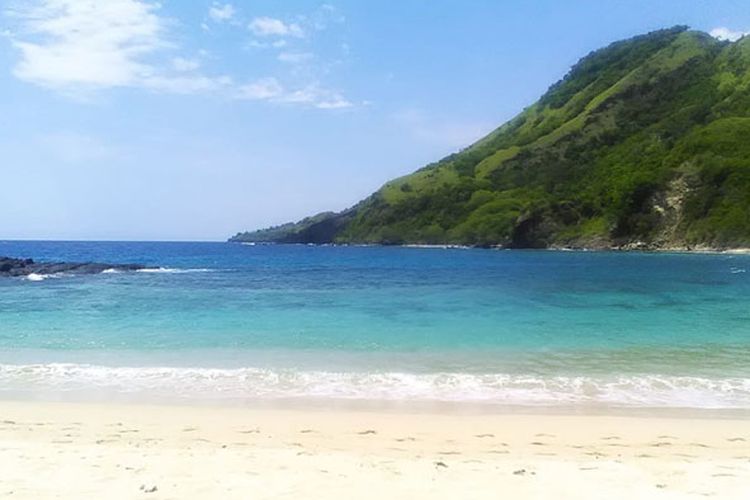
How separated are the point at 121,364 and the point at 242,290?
2687 cm

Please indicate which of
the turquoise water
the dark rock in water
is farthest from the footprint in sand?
the dark rock in water

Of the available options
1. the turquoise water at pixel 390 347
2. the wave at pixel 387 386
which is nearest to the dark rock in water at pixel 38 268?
the turquoise water at pixel 390 347

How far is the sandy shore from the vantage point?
808cm

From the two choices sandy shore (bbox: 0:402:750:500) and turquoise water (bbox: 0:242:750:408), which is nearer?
sandy shore (bbox: 0:402:750:500)

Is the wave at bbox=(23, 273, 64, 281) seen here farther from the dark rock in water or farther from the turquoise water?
the turquoise water

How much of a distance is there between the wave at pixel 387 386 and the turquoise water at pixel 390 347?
5cm

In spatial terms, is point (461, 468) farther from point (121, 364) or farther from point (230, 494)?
point (121, 364)

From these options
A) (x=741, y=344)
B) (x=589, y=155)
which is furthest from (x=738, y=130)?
(x=741, y=344)

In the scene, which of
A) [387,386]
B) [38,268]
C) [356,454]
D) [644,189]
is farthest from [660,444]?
[644,189]

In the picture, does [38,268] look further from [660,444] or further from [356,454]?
[660,444]

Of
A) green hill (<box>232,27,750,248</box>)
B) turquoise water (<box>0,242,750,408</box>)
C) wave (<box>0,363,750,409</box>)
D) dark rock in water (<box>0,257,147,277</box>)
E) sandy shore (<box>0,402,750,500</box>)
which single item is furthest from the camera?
green hill (<box>232,27,750,248</box>)

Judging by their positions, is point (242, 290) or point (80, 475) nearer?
point (80, 475)

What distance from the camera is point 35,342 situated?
21.8 metres

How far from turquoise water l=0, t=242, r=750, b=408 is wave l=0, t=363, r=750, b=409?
5cm
